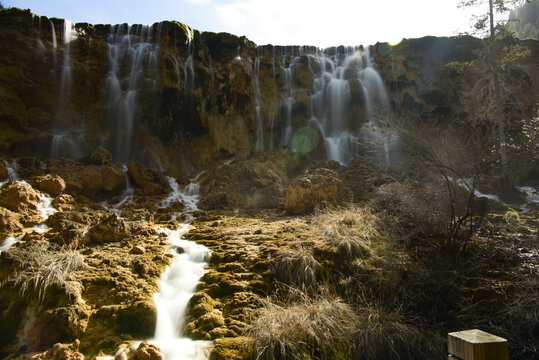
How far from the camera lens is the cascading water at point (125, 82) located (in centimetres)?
1591

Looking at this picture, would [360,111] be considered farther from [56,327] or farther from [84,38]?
[56,327]

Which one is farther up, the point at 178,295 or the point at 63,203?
the point at 63,203

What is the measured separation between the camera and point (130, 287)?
5.20 m

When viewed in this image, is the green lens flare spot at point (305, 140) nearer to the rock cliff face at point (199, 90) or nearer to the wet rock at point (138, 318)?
the rock cliff face at point (199, 90)

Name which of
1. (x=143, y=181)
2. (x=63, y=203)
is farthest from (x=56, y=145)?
(x=63, y=203)

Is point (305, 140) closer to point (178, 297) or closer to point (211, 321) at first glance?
point (178, 297)

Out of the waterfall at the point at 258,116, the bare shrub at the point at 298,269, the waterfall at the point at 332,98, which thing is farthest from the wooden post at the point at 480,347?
the waterfall at the point at 332,98

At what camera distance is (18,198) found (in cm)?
776

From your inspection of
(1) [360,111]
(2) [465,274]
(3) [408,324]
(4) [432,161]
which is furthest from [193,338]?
(1) [360,111]

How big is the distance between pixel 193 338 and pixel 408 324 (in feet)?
9.19

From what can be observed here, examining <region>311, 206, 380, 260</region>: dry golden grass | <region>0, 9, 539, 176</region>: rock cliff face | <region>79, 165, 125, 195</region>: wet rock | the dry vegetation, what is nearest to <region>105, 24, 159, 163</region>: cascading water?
<region>0, 9, 539, 176</region>: rock cliff face

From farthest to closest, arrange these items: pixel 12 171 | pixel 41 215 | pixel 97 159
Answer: pixel 97 159, pixel 12 171, pixel 41 215

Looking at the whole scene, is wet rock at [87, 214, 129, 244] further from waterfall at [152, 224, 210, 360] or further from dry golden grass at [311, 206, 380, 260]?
dry golden grass at [311, 206, 380, 260]

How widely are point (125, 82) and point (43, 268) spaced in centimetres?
1315
